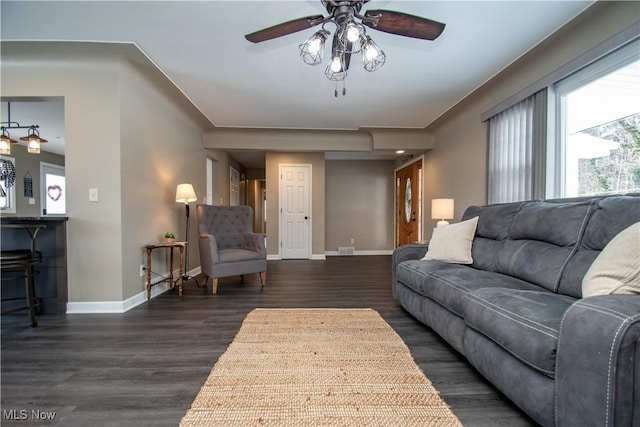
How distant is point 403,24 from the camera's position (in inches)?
69.1

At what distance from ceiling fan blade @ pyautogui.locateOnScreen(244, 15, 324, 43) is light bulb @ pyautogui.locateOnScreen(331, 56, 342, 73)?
0.33 meters

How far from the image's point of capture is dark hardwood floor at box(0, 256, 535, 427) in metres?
1.27

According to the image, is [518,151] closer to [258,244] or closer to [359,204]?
[258,244]

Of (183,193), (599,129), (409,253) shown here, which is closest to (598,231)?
(599,129)

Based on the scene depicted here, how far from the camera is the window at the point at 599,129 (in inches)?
79.4

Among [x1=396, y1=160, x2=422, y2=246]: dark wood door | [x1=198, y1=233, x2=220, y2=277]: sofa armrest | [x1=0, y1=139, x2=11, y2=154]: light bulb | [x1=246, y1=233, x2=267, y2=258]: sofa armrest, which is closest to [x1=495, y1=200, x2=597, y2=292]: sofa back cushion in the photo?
[x1=246, y1=233, x2=267, y2=258]: sofa armrest

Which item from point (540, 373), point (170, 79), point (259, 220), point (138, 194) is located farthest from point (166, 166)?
point (259, 220)

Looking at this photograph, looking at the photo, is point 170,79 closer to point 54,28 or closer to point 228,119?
point 54,28

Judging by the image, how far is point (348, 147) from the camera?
17.2ft

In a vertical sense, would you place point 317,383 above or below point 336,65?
below

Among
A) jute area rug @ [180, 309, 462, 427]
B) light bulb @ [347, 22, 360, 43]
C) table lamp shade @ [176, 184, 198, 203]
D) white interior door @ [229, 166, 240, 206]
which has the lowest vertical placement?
jute area rug @ [180, 309, 462, 427]

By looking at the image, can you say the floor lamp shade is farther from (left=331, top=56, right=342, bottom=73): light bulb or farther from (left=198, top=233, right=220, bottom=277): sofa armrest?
(left=198, top=233, right=220, bottom=277): sofa armrest

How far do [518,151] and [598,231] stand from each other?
1673 mm

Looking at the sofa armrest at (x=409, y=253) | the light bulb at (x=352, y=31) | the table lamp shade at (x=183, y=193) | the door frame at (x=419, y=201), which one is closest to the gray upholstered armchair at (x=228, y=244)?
the table lamp shade at (x=183, y=193)
